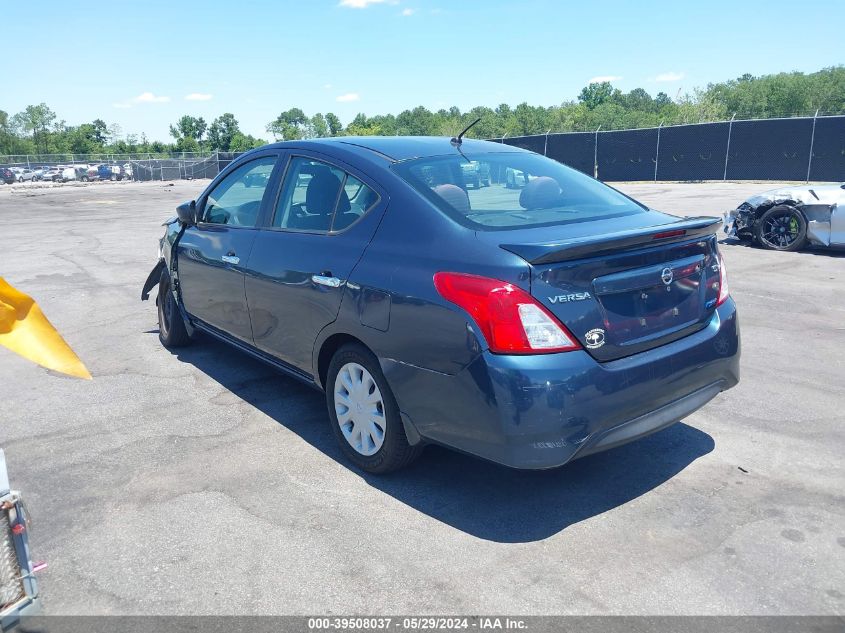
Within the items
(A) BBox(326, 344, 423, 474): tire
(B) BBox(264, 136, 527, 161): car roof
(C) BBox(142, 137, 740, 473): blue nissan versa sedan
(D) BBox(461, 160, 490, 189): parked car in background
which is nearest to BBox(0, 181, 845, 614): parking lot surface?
(A) BBox(326, 344, 423, 474): tire

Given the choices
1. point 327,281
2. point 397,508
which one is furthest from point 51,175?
point 397,508

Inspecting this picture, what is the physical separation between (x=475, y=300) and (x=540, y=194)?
46.6 inches

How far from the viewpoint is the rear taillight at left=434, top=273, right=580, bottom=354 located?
2.89 metres

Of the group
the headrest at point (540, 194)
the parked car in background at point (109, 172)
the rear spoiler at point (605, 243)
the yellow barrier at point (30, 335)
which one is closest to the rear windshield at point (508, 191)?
the headrest at point (540, 194)

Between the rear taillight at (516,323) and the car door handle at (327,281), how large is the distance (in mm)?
1009

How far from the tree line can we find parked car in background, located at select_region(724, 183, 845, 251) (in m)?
50.2

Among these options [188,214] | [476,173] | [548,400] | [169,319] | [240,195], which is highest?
[476,173]

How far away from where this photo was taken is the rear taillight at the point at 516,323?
2891mm

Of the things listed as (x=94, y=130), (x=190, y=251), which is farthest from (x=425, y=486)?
(x=94, y=130)

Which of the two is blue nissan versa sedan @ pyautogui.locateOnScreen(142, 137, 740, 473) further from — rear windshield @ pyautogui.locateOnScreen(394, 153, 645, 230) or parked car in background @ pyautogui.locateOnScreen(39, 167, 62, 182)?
parked car in background @ pyautogui.locateOnScreen(39, 167, 62, 182)

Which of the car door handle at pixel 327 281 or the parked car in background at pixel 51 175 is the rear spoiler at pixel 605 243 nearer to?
the car door handle at pixel 327 281

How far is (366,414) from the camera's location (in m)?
3.68

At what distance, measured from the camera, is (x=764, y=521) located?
126 inches

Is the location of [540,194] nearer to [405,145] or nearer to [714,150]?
[405,145]
